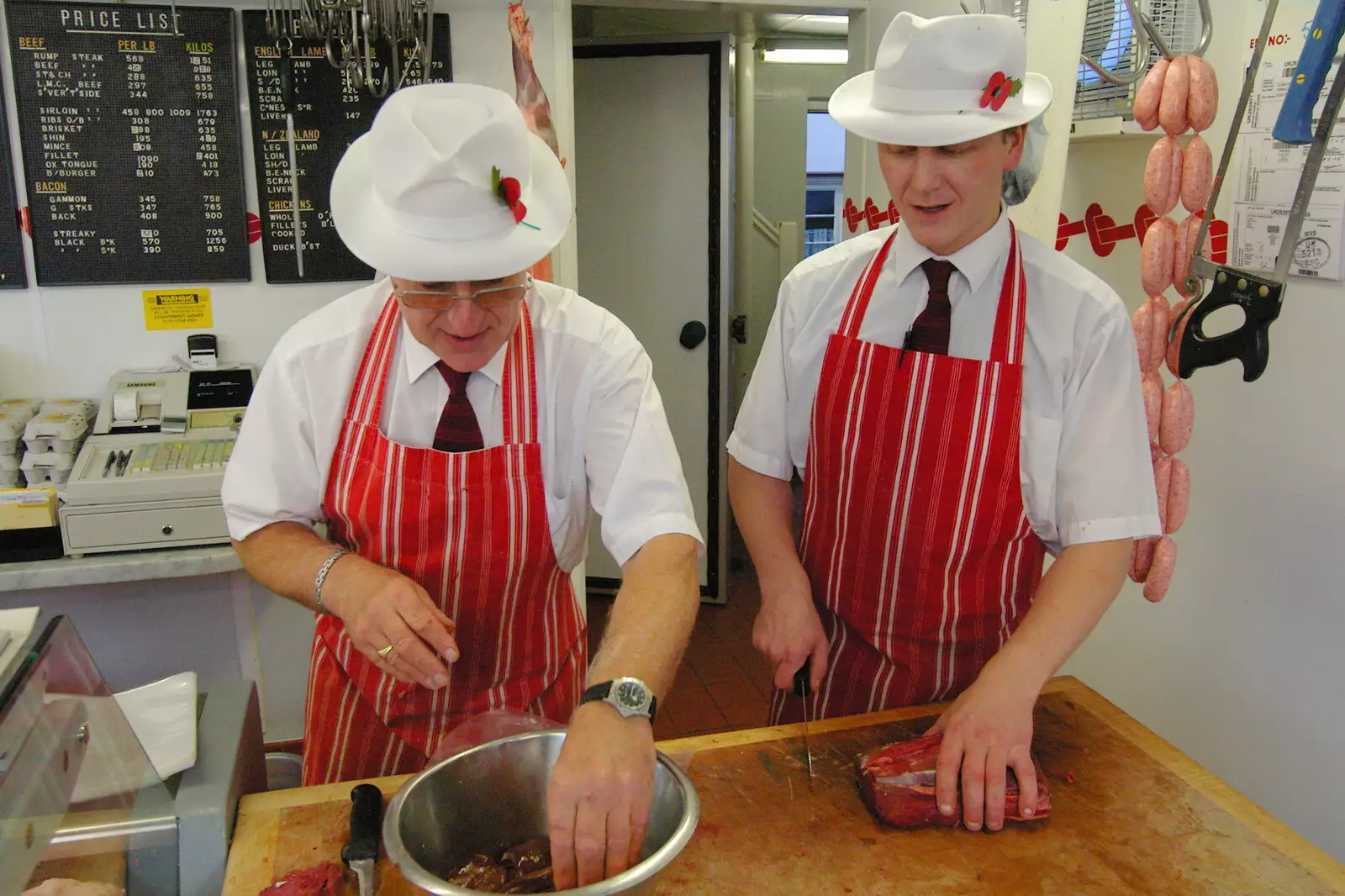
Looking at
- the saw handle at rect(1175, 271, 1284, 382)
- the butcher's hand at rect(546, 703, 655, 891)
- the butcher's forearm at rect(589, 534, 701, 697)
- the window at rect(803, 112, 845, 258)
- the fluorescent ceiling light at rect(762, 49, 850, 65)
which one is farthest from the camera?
the window at rect(803, 112, 845, 258)

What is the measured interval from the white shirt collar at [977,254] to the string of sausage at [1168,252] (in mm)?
378

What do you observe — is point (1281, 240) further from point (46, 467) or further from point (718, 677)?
point (46, 467)

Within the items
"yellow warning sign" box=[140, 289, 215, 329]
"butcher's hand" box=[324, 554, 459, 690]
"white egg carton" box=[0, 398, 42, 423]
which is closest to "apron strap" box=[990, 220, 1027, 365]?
"butcher's hand" box=[324, 554, 459, 690]

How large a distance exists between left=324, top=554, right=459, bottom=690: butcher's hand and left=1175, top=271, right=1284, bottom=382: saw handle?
1.36 m

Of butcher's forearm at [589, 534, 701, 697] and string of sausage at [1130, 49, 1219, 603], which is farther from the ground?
string of sausage at [1130, 49, 1219, 603]

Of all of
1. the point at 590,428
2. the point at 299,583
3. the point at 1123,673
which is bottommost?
the point at 1123,673

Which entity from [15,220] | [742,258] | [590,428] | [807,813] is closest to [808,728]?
[807,813]

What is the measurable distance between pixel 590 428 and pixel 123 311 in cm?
236

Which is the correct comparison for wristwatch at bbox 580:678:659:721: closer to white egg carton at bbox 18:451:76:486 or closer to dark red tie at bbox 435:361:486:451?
dark red tie at bbox 435:361:486:451

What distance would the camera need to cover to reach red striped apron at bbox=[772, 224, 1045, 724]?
5.60 feet

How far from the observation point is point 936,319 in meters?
1.76

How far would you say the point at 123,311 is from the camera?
333 centimetres

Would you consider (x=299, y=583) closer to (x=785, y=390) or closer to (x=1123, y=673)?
(x=785, y=390)

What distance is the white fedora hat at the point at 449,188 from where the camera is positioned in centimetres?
139
